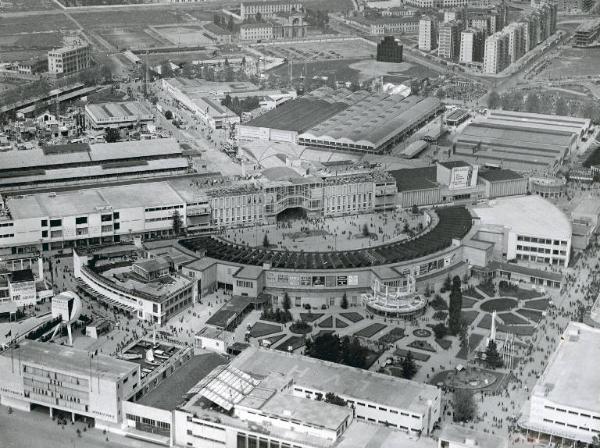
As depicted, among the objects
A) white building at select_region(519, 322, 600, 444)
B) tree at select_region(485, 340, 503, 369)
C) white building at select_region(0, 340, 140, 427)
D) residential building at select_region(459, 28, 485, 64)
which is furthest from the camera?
residential building at select_region(459, 28, 485, 64)

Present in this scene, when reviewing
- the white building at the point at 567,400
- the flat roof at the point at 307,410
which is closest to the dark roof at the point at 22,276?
the flat roof at the point at 307,410

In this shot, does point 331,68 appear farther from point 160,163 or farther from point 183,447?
point 183,447

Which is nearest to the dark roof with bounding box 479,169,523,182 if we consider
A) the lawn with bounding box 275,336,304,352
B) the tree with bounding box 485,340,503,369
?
the tree with bounding box 485,340,503,369

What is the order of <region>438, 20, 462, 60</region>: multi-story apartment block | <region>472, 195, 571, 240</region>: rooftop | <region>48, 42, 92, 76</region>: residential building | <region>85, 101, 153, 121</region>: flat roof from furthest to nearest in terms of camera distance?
<region>438, 20, 462, 60</region>: multi-story apartment block, <region>48, 42, 92, 76</region>: residential building, <region>85, 101, 153, 121</region>: flat roof, <region>472, 195, 571, 240</region>: rooftop

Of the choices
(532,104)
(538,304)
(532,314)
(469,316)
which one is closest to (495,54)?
(532,104)

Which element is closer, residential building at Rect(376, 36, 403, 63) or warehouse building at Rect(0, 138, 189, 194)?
warehouse building at Rect(0, 138, 189, 194)

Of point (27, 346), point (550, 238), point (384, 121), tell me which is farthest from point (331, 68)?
point (27, 346)

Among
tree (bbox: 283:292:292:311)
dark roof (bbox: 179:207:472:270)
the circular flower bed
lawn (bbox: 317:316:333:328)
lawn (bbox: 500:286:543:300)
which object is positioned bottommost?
lawn (bbox: 317:316:333:328)

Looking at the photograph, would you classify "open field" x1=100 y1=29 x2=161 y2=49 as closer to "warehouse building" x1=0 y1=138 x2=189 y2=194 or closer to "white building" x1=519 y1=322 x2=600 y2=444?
"warehouse building" x1=0 y1=138 x2=189 y2=194
